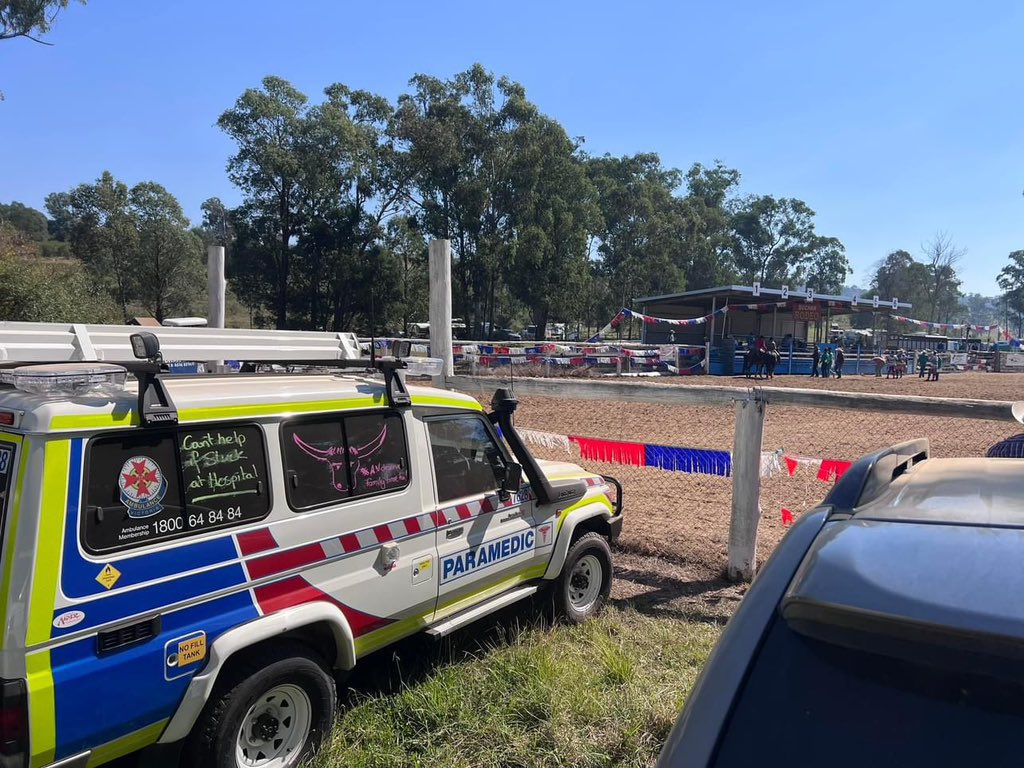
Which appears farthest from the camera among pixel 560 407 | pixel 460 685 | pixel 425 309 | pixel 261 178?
pixel 425 309

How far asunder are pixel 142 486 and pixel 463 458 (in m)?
1.81

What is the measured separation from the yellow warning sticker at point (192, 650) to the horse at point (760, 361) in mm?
30617

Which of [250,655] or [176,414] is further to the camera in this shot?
[250,655]

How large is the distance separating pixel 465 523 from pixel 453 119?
41453mm

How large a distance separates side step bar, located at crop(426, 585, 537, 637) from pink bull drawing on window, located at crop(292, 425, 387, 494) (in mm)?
967

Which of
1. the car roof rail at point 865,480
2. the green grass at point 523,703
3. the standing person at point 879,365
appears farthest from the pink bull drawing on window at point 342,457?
the standing person at point 879,365

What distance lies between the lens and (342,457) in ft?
10.7

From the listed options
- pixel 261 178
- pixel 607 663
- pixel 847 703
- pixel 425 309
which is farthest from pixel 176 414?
pixel 425 309

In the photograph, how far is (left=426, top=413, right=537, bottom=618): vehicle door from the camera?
3699 millimetres

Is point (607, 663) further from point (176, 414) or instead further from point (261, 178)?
point (261, 178)

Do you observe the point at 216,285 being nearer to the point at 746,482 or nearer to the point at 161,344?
the point at 161,344

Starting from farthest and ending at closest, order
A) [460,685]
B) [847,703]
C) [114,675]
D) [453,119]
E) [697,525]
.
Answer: [453,119], [697,525], [460,685], [114,675], [847,703]

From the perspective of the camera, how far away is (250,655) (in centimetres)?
278

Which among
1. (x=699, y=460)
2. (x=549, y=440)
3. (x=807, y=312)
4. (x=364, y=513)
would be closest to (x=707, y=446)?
(x=549, y=440)
